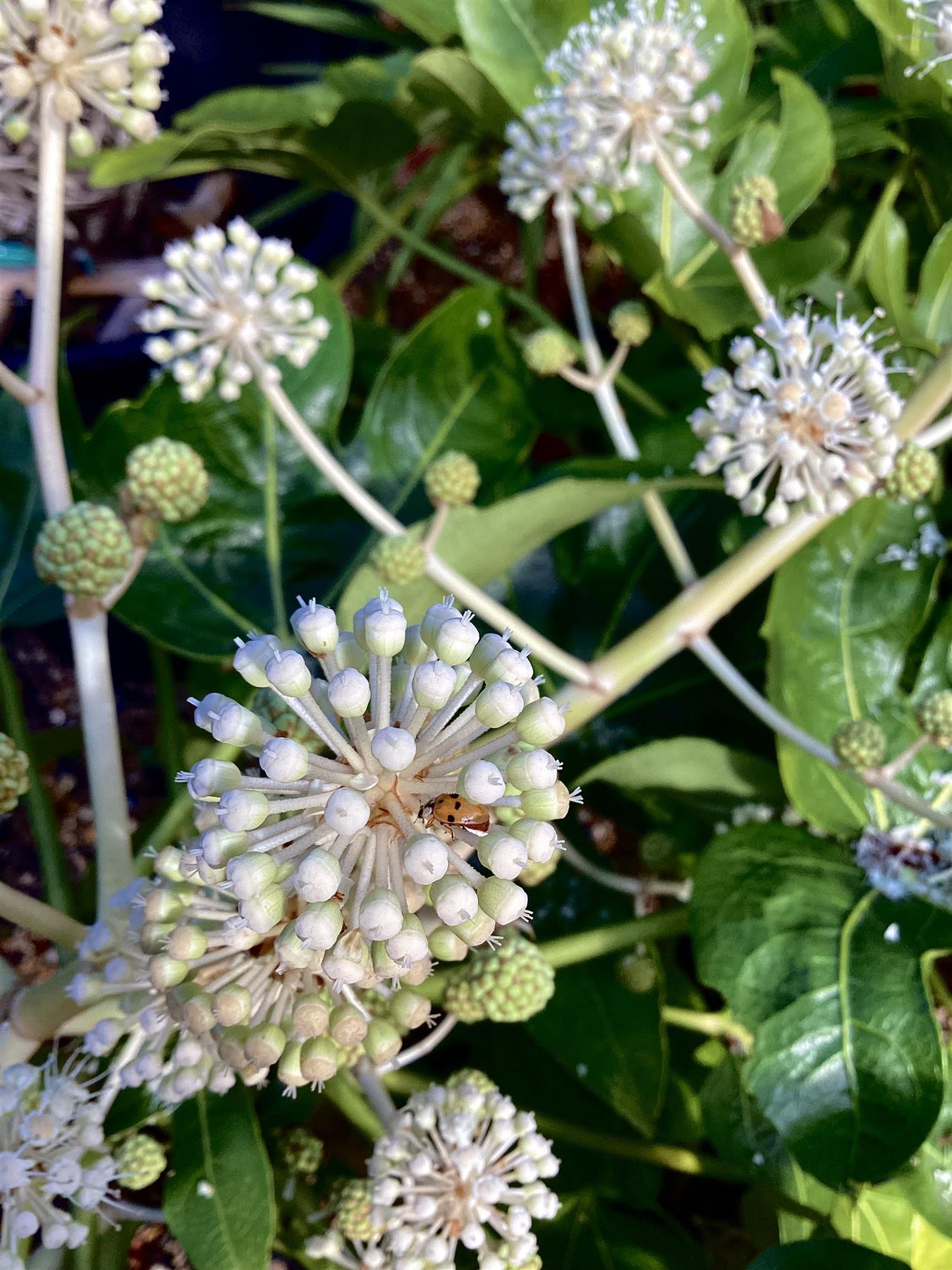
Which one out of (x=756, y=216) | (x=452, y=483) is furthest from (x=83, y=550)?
(x=756, y=216)

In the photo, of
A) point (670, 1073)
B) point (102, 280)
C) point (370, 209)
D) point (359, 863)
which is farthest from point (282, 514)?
point (670, 1073)

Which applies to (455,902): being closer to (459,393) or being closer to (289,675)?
(289,675)

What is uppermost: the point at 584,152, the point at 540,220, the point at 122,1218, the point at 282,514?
the point at 584,152

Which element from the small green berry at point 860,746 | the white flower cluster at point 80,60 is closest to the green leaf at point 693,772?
the small green berry at point 860,746

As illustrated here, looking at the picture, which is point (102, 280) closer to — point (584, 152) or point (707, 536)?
point (584, 152)

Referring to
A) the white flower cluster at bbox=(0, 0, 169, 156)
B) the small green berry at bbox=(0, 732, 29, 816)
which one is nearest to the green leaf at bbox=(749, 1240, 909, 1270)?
the small green berry at bbox=(0, 732, 29, 816)
